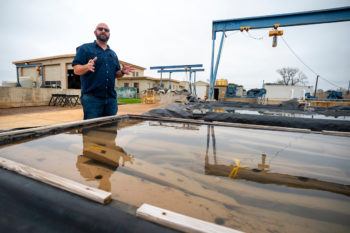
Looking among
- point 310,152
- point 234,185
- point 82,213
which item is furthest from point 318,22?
point 82,213

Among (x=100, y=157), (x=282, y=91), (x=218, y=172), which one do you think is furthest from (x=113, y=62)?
(x=282, y=91)

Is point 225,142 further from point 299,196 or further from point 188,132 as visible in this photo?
point 299,196

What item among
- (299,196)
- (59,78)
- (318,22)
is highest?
(318,22)

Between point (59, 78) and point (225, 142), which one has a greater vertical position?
point (59, 78)

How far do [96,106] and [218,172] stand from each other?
1.83 meters

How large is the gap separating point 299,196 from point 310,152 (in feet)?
2.77

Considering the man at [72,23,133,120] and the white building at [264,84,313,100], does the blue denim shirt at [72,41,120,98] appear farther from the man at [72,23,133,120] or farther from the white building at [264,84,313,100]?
the white building at [264,84,313,100]

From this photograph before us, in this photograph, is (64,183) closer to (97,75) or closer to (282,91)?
(97,75)

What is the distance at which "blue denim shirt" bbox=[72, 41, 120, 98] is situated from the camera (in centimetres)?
234

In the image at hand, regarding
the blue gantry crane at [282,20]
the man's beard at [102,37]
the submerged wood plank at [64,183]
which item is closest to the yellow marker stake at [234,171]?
the submerged wood plank at [64,183]

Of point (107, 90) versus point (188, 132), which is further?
point (107, 90)

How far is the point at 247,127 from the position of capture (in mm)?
2338

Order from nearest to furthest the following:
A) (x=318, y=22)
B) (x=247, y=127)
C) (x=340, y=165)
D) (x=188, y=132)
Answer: (x=340, y=165) < (x=188, y=132) < (x=247, y=127) < (x=318, y=22)

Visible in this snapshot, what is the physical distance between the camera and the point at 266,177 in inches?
43.4
